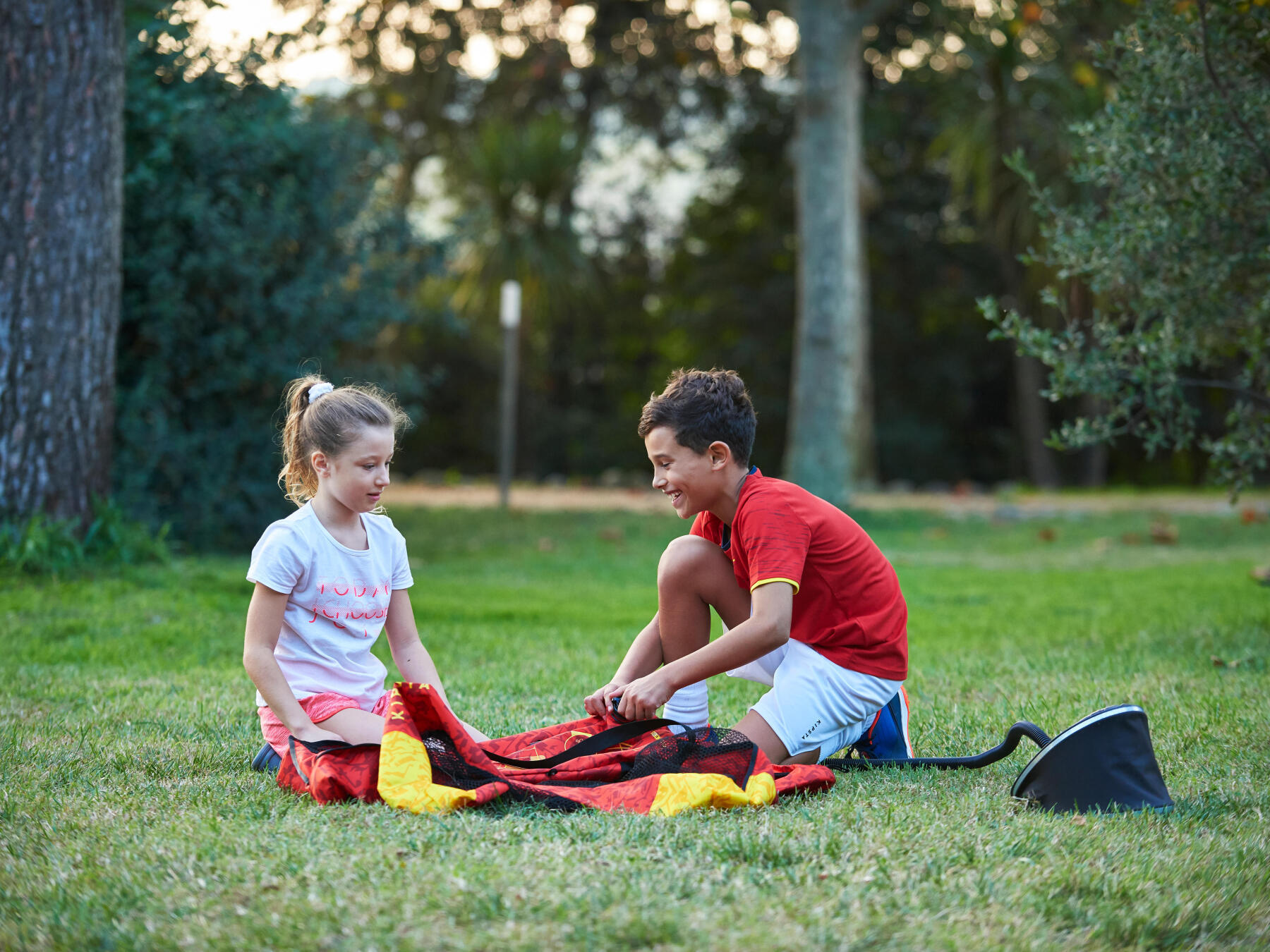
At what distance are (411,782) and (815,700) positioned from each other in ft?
3.63

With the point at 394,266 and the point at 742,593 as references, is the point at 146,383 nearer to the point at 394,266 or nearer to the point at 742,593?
the point at 394,266

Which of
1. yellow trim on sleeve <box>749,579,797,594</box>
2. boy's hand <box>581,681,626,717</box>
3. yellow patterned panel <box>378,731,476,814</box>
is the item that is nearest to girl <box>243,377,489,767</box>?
yellow patterned panel <box>378,731,476,814</box>

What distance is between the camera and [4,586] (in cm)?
584

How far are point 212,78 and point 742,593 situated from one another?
684 cm

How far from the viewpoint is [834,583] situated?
10.6 feet

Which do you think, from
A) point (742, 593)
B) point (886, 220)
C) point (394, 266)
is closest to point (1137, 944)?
point (742, 593)

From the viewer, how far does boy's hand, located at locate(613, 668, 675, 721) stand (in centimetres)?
298

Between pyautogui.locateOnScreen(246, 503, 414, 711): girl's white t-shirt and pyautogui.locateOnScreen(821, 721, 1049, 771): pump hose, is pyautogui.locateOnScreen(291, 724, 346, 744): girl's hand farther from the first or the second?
pyautogui.locateOnScreen(821, 721, 1049, 771): pump hose

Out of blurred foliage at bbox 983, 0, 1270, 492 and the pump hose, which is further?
blurred foliage at bbox 983, 0, 1270, 492

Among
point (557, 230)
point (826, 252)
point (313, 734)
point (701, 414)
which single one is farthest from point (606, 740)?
point (557, 230)

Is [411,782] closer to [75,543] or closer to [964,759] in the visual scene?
[964,759]

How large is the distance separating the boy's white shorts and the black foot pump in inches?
21.7

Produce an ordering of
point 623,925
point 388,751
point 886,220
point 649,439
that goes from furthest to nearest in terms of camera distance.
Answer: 1. point 886,220
2. point 649,439
3. point 388,751
4. point 623,925

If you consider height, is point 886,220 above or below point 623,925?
above
